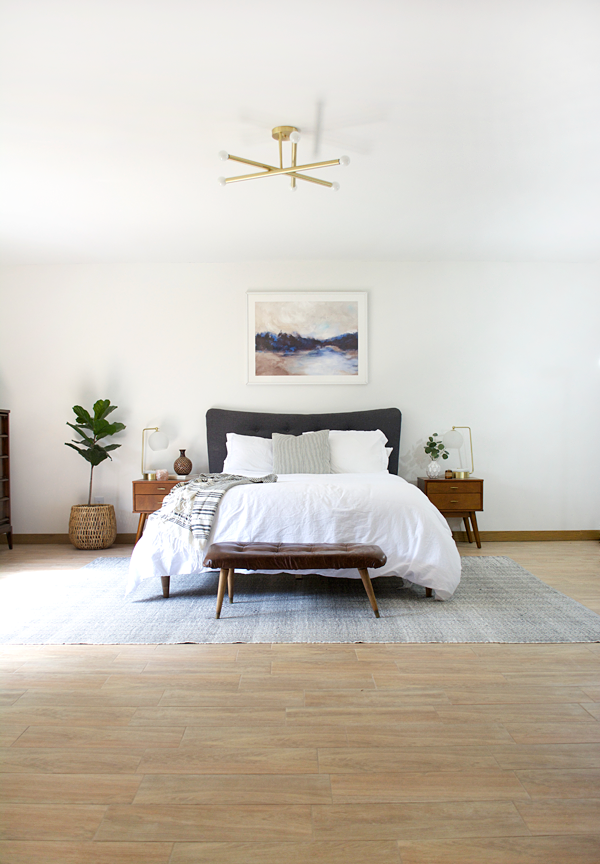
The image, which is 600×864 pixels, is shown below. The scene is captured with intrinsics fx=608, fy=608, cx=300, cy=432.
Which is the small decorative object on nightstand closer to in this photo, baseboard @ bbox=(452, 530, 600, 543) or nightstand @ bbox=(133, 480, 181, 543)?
nightstand @ bbox=(133, 480, 181, 543)

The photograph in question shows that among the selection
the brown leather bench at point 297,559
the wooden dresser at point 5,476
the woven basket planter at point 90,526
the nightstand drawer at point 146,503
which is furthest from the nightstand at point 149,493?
the brown leather bench at point 297,559

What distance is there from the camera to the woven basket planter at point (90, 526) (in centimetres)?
547

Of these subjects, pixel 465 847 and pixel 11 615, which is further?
pixel 11 615

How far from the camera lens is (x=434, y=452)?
567 cm

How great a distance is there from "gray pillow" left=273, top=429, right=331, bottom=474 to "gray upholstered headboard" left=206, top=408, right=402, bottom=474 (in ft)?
1.22

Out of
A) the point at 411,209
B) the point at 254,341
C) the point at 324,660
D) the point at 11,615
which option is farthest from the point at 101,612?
the point at 411,209

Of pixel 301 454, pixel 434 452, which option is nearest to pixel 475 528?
pixel 434 452

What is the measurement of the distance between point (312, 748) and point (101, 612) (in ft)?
6.54

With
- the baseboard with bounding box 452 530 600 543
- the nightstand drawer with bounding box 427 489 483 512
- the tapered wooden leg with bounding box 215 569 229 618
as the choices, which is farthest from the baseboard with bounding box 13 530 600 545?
the tapered wooden leg with bounding box 215 569 229 618

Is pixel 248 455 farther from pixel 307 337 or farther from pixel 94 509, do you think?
pixel 94 509

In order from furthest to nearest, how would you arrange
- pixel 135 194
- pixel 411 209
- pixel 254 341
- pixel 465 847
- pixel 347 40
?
pixel 254 341
pixel 411 209
pixel 135 194
pixel 347 40
pixel 465 847

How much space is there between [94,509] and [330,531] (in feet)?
8.67

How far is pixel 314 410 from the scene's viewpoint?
19.2 ft

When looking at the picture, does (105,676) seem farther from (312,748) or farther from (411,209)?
(411,209)
